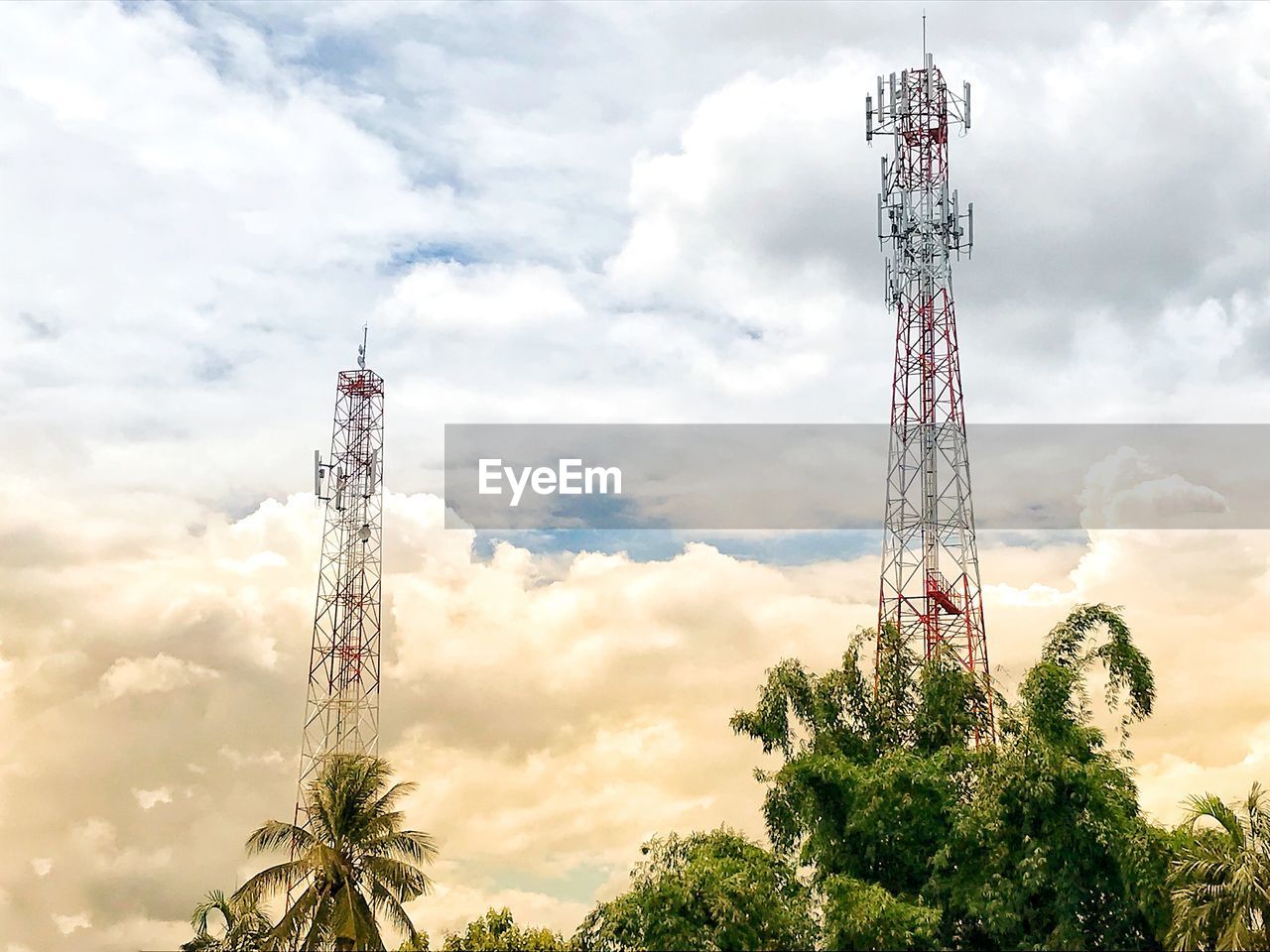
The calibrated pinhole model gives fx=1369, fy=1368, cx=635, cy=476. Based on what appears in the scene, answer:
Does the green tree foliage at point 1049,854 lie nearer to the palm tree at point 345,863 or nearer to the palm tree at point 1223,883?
the palm tree at point 1223,883

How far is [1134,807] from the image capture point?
2870 centimetres

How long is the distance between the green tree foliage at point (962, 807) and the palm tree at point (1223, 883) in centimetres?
64

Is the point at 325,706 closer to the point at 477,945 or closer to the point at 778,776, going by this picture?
the point at 477,945

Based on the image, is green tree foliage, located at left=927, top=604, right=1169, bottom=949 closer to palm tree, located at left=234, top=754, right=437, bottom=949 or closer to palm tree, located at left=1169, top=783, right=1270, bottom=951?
palm tree, located at left=1169, top=783, right=1270, bottom=951

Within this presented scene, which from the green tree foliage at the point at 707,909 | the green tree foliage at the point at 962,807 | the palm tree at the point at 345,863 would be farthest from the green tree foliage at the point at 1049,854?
the palm tree at the point at 345,863

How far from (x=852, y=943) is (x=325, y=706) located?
1932 centimetres

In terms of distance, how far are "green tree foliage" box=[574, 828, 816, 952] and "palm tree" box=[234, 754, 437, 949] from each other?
4.93 meters

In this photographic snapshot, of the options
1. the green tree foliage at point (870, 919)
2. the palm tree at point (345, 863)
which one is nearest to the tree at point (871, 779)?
the green tree foliage at point (870, 919)

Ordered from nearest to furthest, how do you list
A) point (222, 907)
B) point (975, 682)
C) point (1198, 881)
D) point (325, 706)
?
point (1198, 881) → point (975, 682) → point (222, 907) → point (325, 706)

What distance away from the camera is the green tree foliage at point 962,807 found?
89.1 feet

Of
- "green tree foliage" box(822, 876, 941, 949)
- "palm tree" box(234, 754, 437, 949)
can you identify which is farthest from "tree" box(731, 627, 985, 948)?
"palm tree" box(234, 754, 437, 949)

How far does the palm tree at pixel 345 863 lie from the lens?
30.4 meters

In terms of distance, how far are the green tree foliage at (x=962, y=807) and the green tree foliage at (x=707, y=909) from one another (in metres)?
0.97

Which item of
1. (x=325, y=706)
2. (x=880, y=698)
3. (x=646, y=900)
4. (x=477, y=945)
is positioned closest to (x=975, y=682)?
(x=880, y=698)
